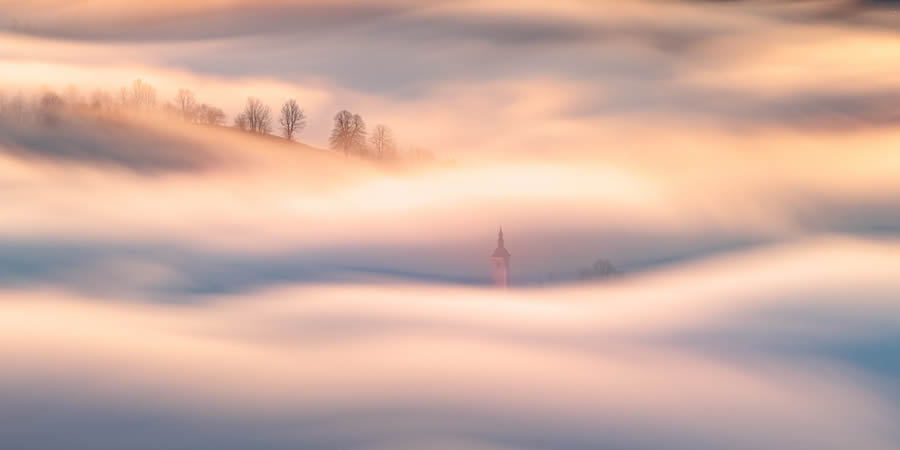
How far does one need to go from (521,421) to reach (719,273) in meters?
64.5

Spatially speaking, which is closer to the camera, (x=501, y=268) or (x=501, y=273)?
(x=501, y=273)

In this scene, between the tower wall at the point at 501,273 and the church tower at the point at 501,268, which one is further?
the tower wall at the point at 501,273

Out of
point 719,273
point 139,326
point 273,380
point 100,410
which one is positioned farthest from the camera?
point 719,273

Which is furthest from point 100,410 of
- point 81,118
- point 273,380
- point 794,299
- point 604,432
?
point 794,299

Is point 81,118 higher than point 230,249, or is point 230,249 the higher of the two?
point 81,118

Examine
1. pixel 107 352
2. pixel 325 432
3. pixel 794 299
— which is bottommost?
pixel 325 432

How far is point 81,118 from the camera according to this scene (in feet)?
322

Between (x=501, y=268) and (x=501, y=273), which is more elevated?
(x=501, y=268)

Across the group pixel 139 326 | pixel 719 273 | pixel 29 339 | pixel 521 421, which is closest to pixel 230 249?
pixel 139 326

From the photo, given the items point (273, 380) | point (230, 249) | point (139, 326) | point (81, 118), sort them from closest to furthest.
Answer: point (273, 380) → point (139, 326) → point (81, 118) → point (230, 249)

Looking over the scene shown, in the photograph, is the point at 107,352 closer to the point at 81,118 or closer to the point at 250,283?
the point at 250,283

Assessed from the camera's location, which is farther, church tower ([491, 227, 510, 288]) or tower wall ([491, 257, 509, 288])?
tower wall ([491, 257, 509, 288])

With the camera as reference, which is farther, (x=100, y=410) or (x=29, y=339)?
(x=29, y=339)

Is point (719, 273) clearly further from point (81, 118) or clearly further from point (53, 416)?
point (53, 416)
